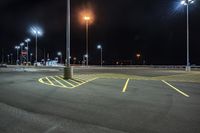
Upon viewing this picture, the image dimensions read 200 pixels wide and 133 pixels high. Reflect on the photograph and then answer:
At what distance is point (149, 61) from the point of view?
522 feet

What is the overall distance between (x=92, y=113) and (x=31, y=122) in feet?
6.73

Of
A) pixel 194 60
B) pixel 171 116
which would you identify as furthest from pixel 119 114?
pixel 194 60

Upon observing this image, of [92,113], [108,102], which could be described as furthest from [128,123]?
[108,102]

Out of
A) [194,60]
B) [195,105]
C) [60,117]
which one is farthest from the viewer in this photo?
[194,60]

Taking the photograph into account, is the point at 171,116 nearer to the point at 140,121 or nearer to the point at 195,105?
the point at 140,121

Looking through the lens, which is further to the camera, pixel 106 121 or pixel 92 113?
pixel 92 113

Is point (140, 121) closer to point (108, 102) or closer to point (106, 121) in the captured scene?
point (106, 121)

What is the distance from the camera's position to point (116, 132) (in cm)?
654

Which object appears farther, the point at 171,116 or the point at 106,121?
the point at 171,116

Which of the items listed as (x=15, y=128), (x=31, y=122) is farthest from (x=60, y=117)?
(x=15, y=128)

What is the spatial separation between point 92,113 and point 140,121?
5.69 feet

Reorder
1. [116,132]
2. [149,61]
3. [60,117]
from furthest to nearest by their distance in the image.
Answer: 1. [149,61]
2. [60,117]
3. [116,132]

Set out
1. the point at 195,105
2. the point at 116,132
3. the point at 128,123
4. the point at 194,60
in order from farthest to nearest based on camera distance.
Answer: the point at 194,60
the point at 195,105
the point at 128,123
the point at 116,132

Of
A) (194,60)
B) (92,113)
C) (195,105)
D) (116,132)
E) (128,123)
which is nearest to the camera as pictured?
(116,132)
